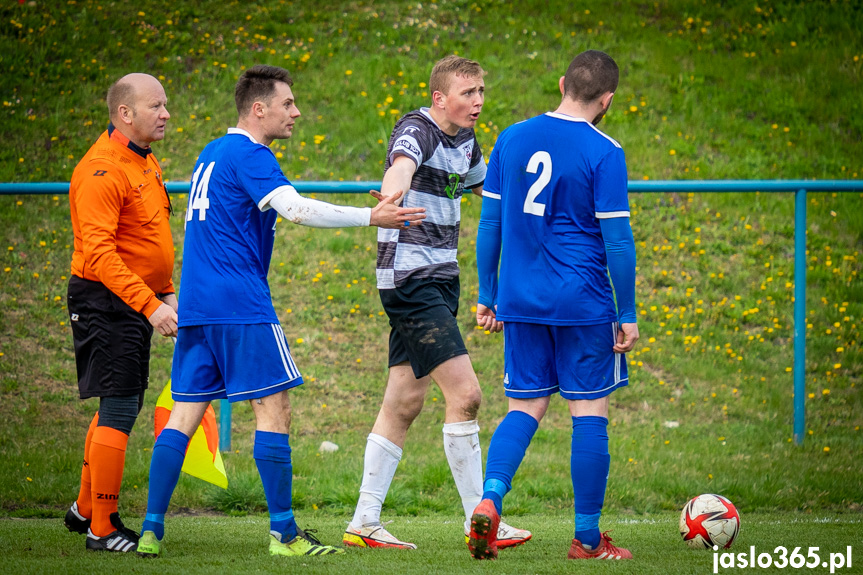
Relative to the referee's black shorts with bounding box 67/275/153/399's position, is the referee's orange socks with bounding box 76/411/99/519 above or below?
below

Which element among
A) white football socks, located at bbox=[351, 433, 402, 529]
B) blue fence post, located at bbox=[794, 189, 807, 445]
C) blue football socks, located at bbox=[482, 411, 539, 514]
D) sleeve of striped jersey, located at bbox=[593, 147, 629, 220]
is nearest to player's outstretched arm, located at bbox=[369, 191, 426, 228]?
sleeve of striped jersey, located at bbox=[593, 147, 629, 220]

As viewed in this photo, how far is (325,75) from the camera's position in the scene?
1255 cm

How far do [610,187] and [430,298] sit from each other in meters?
0.99

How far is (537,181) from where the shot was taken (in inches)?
150

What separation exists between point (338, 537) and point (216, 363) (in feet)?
4.10

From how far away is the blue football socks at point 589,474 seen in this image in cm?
375

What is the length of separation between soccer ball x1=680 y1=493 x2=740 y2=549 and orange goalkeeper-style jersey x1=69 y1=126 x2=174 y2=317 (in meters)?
2.59

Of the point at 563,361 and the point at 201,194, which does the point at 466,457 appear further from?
the point at 201,194

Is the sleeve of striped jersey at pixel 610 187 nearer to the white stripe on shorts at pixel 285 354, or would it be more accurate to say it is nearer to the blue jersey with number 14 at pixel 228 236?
the blue jersey with number 14 at pixel 228 236

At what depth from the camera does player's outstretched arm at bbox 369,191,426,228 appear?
373cm

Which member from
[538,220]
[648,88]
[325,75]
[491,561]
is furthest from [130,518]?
[648,88]

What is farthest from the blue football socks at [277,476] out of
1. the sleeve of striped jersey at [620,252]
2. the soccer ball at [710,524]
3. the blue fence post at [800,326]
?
the blue fence post at [800,326]

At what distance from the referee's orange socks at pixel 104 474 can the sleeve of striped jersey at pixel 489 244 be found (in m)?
1.82

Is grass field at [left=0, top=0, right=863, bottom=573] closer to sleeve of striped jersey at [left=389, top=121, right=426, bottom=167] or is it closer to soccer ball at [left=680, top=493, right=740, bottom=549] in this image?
soccer ball at [left=680, top=493, right=740, bottom=549]
